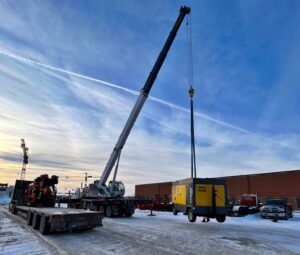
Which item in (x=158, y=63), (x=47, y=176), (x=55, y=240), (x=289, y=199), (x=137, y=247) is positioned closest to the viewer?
(x=137, y=247)

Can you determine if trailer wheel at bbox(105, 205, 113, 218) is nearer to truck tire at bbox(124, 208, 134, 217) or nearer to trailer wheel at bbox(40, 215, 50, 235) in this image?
truck tire at bbox(124, 208, 134, 217)

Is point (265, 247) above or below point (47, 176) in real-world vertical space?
below

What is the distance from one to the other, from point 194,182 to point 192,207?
1.54 meters

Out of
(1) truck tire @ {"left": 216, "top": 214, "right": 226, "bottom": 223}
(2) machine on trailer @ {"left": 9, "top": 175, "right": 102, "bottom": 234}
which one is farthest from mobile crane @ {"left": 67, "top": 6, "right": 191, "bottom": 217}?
(1) truck tire @ {"left": 216, "top": 214, "right": 226, "bottom": 223}

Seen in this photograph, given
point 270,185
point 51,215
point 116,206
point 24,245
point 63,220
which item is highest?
point 270,185

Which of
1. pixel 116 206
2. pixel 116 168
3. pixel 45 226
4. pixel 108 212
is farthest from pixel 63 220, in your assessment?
pixel 116 168

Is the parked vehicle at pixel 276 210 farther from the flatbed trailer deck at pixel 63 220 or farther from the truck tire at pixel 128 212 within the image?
the flatbed trailer deck at pixel 63 220

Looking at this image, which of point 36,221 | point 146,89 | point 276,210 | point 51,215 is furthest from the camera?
point 276,210

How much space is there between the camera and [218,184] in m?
20.1

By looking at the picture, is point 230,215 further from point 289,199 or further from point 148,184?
point 148,184

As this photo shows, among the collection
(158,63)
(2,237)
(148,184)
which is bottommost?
(2,237)

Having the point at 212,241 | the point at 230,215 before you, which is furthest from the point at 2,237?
the point at 230,215

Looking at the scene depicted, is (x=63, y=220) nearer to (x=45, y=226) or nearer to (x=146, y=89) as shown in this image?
(x=45, y=226)

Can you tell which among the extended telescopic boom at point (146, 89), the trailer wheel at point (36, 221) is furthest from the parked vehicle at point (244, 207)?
the trailer wheel at point (36, 221)
